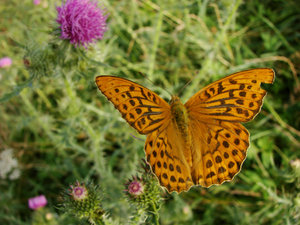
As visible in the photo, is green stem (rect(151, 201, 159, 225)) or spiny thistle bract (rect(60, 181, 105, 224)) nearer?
green stem (rect(151, 201, 159, 225))

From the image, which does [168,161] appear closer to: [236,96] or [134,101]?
[134,101]

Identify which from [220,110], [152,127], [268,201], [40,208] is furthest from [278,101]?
[40,208]

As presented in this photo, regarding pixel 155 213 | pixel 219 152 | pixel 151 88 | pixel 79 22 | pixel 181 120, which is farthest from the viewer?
pixel 151 88

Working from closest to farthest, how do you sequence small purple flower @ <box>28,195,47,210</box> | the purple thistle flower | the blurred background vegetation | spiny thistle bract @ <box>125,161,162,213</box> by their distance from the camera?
1. spiny thistle bract @ <box>125,161,162,213</box>
2. the purple thistle flower
3. the blurred background vegetation
4. small purple flower @ <box>28,195,47,210</box>

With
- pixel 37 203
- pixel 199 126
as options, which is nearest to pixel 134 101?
pixel 199 126

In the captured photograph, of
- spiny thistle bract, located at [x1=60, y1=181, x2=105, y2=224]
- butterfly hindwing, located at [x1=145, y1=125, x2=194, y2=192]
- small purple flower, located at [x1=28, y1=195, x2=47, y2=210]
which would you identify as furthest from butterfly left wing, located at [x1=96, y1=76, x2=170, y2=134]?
small purple flower, located at [x1=28, y1=195, x2=47, y2=210]

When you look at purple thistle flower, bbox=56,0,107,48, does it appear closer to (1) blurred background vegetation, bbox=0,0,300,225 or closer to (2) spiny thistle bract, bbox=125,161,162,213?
(1) blurred background vegetation, bbox=0,0,300,225

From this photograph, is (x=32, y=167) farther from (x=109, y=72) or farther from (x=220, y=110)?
(x=220, y=110)
